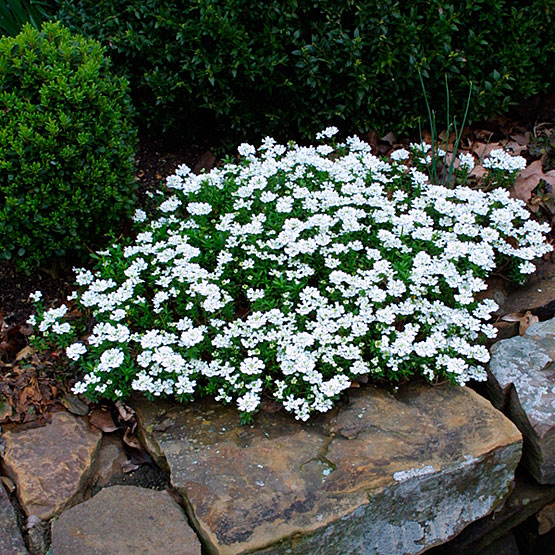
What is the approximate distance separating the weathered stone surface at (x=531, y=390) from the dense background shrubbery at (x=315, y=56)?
7.11 ft

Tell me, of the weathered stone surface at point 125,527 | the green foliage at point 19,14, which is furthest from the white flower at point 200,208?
the green foliage at point 19,14

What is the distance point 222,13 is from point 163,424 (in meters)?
2.89

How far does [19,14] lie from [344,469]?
4358mm

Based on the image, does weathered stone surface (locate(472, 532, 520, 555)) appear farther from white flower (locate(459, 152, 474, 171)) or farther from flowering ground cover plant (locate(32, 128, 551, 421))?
white flower (locate(459, 152, 474, 171))

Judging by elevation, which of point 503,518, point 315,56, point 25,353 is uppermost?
point 315,56

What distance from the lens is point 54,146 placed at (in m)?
3.71

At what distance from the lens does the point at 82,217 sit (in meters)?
3.92

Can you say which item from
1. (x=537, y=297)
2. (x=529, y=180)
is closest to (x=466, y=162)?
(x=529, y=180)

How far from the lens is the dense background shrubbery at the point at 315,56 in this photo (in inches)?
180

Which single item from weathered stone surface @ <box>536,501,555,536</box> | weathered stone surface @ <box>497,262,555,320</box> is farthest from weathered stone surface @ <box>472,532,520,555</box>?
weathered stone surface @ <box>497,262,555,320</box>

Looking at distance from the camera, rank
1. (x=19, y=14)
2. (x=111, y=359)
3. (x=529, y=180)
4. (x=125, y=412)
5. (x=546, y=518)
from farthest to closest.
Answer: (x=19, y=14)
(x=529, y=180)
(x=546, y=518)
(x=125, y=412)
(x=111, y=359)

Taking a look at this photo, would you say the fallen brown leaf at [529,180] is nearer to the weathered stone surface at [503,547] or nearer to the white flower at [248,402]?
the weathered stone surface at [503,547]

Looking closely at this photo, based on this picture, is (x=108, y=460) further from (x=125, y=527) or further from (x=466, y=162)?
(x=466, y=162)

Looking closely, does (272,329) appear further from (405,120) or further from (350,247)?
(405,120)
